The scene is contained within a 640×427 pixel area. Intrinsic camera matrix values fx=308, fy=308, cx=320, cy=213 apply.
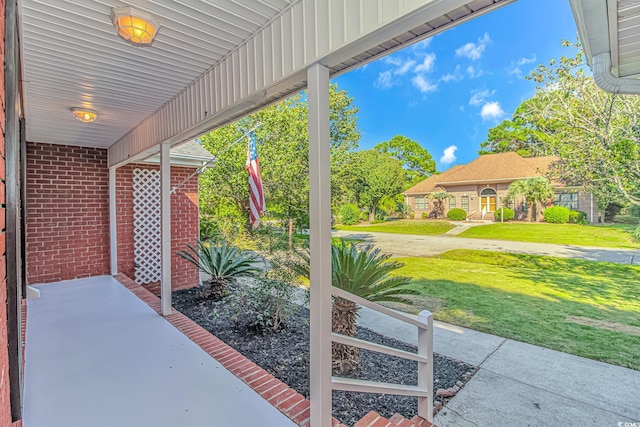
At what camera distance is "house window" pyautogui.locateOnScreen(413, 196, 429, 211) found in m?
21.5

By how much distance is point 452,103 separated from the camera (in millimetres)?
22750

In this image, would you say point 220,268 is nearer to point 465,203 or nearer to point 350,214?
point 350,214

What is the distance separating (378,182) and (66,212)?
50.3 feet

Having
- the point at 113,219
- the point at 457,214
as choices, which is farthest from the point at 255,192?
A: the point at 457,214

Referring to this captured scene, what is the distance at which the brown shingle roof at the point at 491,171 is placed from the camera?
60.5ft

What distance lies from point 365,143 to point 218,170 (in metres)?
6.50

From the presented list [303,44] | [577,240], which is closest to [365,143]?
[577,240]

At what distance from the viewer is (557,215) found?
52.7 ft

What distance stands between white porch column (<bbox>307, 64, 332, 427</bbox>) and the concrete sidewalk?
166 centimetres

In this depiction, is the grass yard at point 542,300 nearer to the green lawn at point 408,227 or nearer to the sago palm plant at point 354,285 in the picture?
the sago palm plant at point 354,285

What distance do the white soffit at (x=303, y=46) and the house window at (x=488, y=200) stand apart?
65.6 ft

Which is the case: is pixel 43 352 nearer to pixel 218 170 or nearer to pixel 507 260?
pixel 218 170

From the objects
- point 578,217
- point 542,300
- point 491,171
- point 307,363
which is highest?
point 491,171

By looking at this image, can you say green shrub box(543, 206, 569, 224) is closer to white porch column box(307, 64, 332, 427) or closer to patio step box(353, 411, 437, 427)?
patio step box(353, 411, 437, 427)
